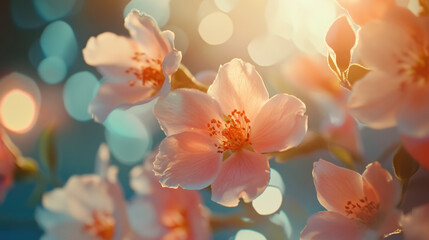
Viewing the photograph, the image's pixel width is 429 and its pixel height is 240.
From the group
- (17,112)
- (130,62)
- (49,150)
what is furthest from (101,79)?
(17,112)

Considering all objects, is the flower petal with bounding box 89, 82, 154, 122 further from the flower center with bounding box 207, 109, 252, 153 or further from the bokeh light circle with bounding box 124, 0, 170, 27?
the bokeh light circle with bounding box 124, 0, 170, 27

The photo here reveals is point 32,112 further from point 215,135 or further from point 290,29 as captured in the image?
point 215,135

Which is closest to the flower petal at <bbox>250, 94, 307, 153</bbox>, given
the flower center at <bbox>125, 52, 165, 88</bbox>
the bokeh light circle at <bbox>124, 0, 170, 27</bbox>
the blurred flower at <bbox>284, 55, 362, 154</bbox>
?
the flower center at <bbox>125, 52, 165, 88</bbox>

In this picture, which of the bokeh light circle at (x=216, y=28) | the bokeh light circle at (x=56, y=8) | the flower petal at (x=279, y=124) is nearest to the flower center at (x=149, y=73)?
the flower petal at (x=279, y=124)

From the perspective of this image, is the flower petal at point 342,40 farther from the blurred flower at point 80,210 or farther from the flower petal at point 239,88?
the blurred flower at point 80,210

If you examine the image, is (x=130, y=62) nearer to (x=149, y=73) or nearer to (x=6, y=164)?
(x=149, y=73)
